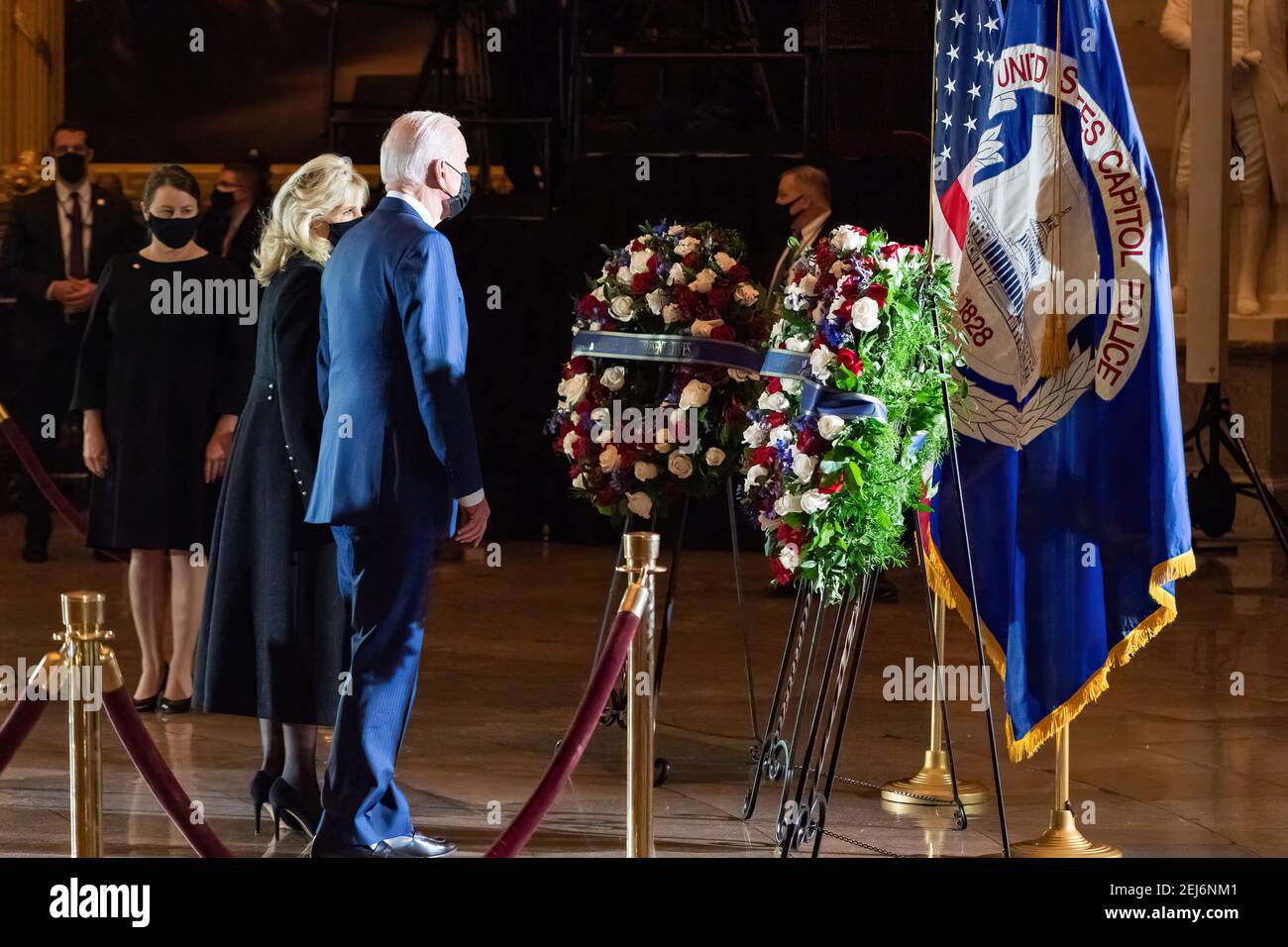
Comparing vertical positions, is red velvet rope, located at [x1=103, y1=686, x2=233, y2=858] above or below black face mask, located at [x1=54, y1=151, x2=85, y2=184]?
below

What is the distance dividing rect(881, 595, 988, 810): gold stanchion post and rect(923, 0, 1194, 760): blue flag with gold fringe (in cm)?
43

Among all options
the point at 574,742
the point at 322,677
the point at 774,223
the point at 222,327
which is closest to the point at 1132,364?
the point at 574,742

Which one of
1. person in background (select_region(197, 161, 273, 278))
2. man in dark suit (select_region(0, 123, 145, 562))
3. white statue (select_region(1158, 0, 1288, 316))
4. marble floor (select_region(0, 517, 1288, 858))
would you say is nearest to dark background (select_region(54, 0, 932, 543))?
man in dark suit (select_region(0, 123, 145, 562))

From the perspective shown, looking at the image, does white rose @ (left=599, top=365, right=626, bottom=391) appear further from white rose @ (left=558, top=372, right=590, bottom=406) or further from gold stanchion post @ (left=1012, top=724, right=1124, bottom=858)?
gold stanchion post @ (left=1012, top=724, right=1124, bottom=858)

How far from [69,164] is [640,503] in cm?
508

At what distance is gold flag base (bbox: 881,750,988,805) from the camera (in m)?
5.34

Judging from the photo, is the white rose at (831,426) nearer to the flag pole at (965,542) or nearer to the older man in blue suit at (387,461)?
the flag pole at (965,542)

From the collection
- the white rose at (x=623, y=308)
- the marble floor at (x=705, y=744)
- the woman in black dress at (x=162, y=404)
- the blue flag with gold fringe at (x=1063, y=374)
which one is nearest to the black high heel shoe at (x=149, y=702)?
the woman in black dress at (x=162, y=404)

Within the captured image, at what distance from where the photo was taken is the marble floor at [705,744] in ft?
16.5

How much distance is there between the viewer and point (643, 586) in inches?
159

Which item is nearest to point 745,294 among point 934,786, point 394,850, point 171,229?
point 934,786
